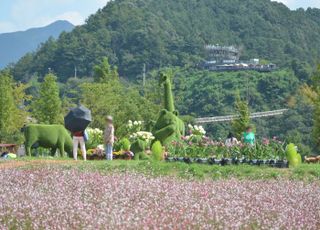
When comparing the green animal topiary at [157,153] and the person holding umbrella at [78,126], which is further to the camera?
the person holding umbrella at [78,126]

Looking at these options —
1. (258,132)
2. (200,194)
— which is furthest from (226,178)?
(258,132)

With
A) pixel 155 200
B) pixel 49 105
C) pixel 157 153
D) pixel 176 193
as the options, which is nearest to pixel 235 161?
pixel 157 153

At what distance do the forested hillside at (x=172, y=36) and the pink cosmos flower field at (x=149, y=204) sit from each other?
107 metres

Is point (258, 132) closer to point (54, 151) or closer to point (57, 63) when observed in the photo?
point (54, 151)

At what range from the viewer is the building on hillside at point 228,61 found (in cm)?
10950

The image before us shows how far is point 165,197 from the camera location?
33.2 feet

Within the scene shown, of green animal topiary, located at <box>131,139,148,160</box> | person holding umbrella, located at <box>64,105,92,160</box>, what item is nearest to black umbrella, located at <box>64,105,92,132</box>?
person holding umbrella, located at <box>64,105,92,160</box>

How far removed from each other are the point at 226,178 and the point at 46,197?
5335 millimetres

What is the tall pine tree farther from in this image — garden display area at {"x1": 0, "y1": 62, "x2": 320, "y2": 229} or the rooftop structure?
the rooftop structure

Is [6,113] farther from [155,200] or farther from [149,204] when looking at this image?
[149,204]

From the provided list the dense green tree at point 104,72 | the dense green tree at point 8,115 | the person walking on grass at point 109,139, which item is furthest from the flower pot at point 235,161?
the dense green tree at point 104,72

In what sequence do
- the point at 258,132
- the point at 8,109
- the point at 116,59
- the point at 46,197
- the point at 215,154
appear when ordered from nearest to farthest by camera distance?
1. the point at 46,197
2. the point at 215,154
3. the point at 8,109
4. the point at 258,132
5. the point at 116,59

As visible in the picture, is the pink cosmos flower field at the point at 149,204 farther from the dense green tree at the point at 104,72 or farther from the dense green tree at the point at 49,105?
the dense green tree at the point at 104,72

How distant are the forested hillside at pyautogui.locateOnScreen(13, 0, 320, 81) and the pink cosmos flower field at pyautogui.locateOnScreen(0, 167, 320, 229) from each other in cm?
10704
